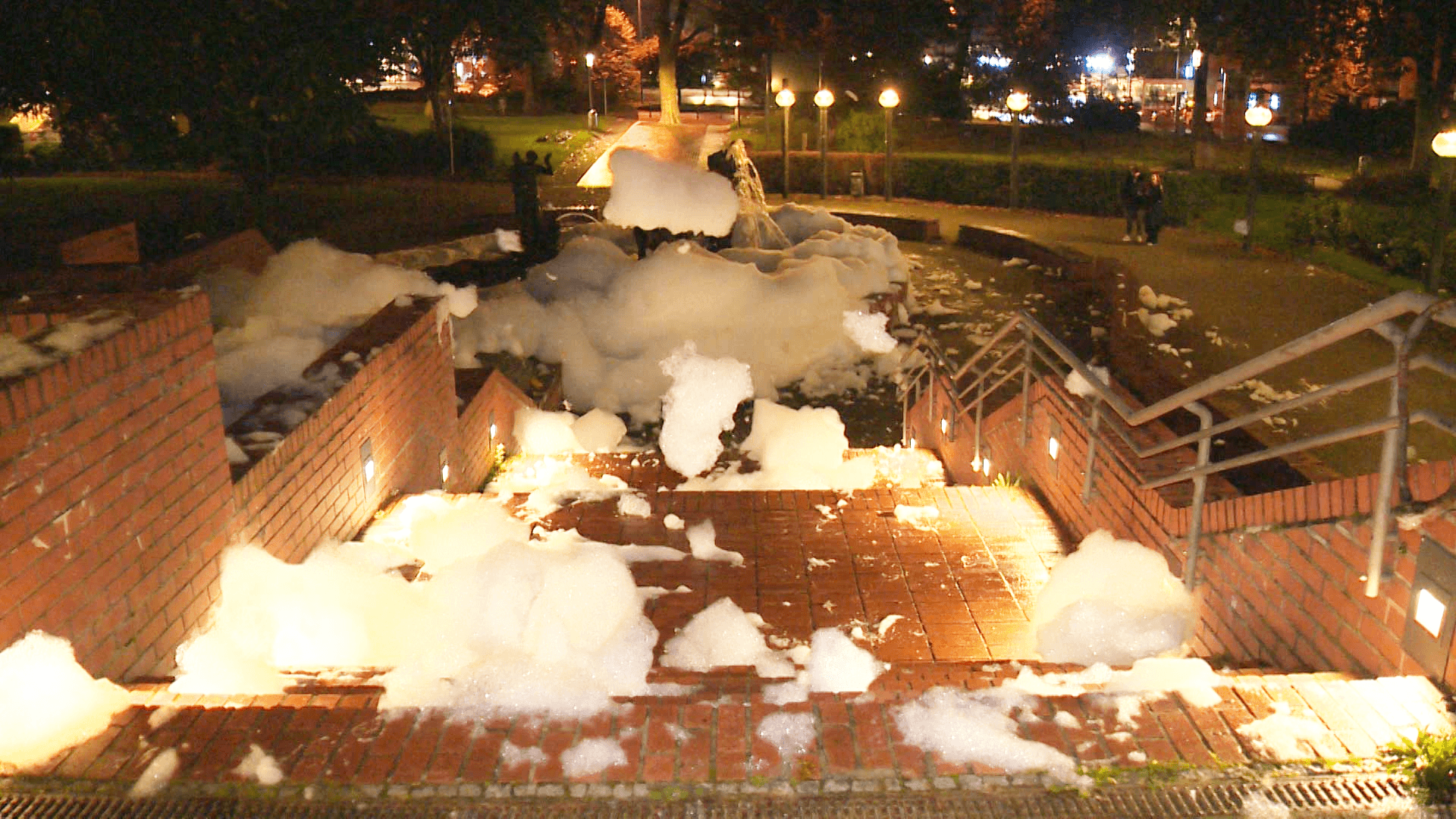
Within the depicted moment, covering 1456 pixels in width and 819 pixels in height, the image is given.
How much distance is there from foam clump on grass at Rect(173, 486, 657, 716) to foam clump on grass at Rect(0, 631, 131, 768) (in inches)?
18.0

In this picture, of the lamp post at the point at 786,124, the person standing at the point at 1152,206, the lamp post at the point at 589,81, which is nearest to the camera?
the person standing at the point at 1152,206

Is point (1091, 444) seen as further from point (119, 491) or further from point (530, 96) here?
point (530, 96)

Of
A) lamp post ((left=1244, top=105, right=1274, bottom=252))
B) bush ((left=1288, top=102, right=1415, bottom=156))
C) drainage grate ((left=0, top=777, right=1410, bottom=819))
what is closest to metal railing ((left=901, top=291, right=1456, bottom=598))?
drainage grate ((left=0, top=777, right=1410, bottom=819))

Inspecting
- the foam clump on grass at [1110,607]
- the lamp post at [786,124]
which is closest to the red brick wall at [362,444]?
the foam clump on grass at [1110,607]

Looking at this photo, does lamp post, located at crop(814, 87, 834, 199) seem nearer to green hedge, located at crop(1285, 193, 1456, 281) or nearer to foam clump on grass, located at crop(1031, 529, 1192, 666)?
green hedge, located at crop(1285, 193, 1456, 281)

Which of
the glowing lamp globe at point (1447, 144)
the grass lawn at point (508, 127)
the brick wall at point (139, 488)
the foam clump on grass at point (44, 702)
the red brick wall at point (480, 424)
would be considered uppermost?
the grass lawn at point (508, 127)

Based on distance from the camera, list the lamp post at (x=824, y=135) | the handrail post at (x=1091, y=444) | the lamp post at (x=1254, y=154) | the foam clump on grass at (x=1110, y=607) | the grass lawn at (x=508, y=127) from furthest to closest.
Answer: the grass lawn at (x=508, y=127), the lamp post at (x=824, y=135), the lamp post at (x=1254, y=154), the handrail post at (x=1091, y=444), the foam clump on grass at (x=1110, y=607)

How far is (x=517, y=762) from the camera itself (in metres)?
3.06

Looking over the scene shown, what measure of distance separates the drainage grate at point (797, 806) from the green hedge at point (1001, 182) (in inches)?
853

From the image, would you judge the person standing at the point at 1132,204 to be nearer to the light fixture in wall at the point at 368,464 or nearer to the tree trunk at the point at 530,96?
the light fixture in wall at the point at 368,464

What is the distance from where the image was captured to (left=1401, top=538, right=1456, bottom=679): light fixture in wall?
3215mm

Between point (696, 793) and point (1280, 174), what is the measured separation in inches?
1134

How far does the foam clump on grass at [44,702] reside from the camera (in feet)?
10.2

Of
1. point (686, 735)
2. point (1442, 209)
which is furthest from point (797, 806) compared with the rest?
point (1442, 209)
